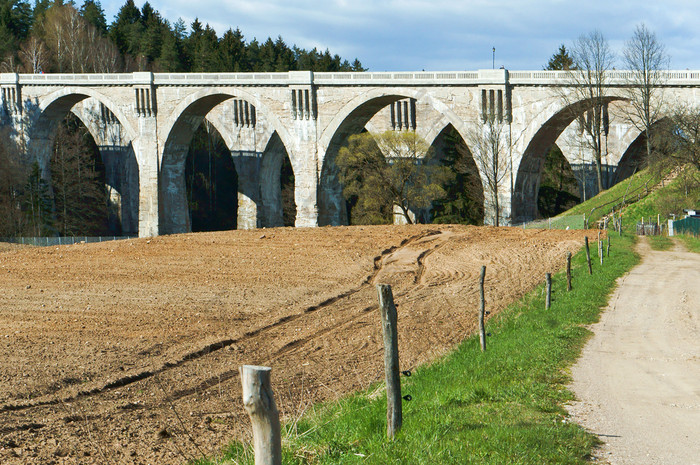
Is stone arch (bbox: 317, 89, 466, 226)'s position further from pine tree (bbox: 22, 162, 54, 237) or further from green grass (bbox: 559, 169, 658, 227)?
pine tree (bbox: 22, 162, 54, 237)

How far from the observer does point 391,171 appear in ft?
171

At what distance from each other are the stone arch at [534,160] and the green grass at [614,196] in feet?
7.96

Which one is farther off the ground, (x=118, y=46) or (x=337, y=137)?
(x=118, y=46)

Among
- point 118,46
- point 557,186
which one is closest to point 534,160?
point 557,186

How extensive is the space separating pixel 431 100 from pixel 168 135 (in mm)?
18620

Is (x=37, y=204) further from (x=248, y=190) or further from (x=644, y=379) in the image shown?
(x=644, y=379)

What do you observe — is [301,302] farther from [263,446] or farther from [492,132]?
[492,132]

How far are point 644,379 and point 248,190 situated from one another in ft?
174

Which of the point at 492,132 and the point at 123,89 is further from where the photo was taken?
the point at 123,89

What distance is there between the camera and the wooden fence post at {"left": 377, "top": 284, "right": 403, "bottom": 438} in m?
8.68

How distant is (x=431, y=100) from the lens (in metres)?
47.7

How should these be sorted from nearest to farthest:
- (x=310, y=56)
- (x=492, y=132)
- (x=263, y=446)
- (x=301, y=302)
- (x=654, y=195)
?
(x=263, y=446)
(x=301, y=302)
(x=654, y=195)
(x=492, y=132)
(x=310, y=56)

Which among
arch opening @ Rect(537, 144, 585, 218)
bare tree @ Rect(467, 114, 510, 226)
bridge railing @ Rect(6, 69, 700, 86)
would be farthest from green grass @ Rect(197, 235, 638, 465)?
arch opening @ Rect(537, 144, 585, 218)

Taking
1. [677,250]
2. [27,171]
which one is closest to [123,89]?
[27,171]
